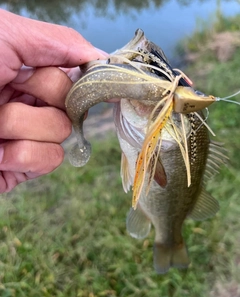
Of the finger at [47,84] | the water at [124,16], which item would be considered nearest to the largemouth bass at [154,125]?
the finger at [47,84]

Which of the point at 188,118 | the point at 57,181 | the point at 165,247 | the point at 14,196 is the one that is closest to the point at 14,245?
the point at 14,196

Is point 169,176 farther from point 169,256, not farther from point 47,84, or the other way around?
point 169,256

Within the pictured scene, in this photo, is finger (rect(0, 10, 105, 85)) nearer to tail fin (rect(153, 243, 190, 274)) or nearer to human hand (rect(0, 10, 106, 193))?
human hand (rect(0, 10, 106, 193))

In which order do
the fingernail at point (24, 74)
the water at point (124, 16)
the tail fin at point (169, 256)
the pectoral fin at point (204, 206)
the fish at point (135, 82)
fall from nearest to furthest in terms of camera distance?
the fish at point (135, 82) → the fingernail at point (24, 74) → the pectoral fin at point (204, 206) → the tail fin at point (169, 256) → the water at point (124, 16)

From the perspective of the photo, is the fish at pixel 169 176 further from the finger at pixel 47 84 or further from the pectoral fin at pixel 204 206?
the finger at pixel 47 84

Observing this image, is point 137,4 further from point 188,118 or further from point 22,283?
point 188,118

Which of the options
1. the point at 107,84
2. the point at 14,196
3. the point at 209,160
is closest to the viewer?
the point at 107,84
